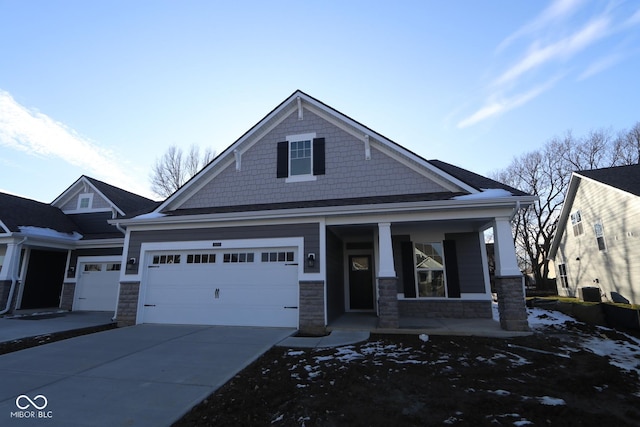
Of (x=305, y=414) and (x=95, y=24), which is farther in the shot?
(x=95, y=24)

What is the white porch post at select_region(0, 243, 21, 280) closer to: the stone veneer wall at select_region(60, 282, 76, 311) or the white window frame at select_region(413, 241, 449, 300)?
the stone veneer wall at select_region(60, 282, 76, 311)

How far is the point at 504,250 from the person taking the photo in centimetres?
773

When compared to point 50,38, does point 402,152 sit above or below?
below

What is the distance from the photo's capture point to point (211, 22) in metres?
9.20

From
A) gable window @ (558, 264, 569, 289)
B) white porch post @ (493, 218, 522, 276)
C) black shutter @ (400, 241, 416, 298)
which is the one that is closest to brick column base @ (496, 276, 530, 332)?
white porch post @ (493, 218, 522, 276)

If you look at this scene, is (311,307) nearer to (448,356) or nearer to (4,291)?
(448,356)

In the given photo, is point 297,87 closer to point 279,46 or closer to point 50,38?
point 279,46

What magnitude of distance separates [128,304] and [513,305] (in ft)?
35.2

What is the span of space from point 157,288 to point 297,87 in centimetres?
790

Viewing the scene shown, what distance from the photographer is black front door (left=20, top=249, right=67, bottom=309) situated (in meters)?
13.6

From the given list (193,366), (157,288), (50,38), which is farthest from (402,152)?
(50,38)

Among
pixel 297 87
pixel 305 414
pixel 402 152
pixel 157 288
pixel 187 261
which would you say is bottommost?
pixel 305 414

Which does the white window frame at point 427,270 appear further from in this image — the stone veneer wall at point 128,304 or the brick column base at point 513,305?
the stone veneer wall at point 128,304

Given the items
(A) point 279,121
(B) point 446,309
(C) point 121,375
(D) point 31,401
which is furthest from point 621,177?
(D) point 31,401
